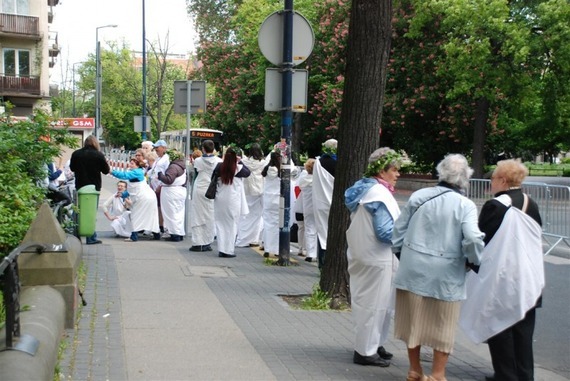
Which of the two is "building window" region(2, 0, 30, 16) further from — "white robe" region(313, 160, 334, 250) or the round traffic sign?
"white robe" region(313, 160, 334, 250)

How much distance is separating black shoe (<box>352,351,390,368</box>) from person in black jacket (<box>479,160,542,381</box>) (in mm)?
793

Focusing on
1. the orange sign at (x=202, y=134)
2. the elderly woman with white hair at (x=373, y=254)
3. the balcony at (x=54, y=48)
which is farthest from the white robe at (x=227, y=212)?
the balcony at (x=54, y=48)

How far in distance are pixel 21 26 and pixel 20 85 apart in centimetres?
389

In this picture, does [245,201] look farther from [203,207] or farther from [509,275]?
[509,275]

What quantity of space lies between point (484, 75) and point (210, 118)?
2600cm

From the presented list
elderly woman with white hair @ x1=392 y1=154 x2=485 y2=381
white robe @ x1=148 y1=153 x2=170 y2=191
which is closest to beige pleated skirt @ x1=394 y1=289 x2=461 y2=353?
elderly woman with white hair @ x1=392 y1=154 x2=485 y2=381

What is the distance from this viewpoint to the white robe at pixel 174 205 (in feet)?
50.7

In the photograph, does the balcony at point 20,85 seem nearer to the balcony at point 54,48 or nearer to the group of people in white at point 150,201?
the balcony at point 54,48

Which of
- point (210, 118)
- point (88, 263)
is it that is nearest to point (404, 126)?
point (210, 118)

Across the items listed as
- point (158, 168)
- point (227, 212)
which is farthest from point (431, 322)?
point (158, 168)

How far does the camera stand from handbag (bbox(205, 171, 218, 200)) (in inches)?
529

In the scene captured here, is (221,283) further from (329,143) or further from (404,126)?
(404,126)

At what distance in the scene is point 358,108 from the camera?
916 cm

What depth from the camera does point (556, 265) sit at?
14.1m
